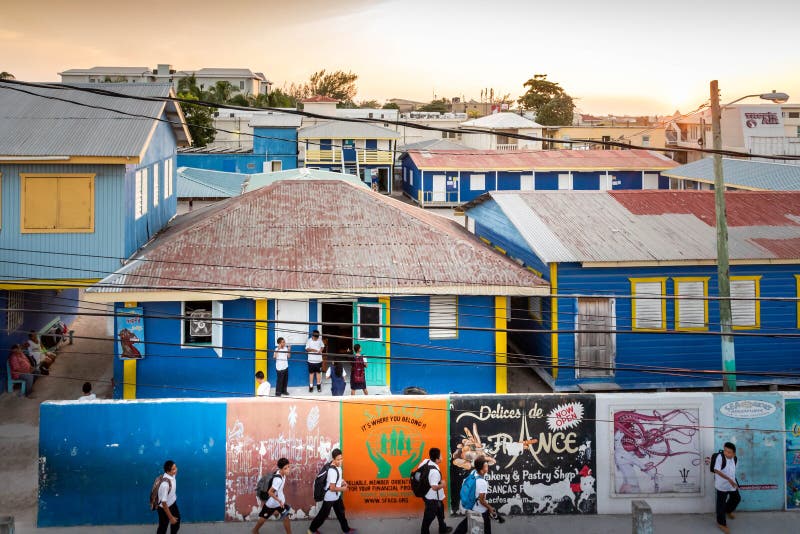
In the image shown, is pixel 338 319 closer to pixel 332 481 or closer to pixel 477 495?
pixel 332 481

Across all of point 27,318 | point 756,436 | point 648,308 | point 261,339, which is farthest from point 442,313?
point 27,318

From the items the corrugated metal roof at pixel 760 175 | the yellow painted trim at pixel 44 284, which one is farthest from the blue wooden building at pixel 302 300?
the corrugated metal roof at pixel 760 175

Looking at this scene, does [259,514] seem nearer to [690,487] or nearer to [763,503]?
[690,487]

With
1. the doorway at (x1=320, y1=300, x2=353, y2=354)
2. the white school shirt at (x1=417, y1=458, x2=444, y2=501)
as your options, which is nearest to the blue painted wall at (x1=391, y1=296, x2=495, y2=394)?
the doorway at (x1=320, y1=300, x2=353, y2=354)

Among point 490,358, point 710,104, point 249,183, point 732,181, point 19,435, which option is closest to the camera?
point 710,104

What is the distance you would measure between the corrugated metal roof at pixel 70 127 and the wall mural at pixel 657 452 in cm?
1269

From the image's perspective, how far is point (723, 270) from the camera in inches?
628

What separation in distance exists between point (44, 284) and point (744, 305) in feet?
58.0

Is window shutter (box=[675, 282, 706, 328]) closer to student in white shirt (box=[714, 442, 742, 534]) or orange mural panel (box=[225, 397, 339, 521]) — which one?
student in white shirt (box=[714, 442, 742, 534])

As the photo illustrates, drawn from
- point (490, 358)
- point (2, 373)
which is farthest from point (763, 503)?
point (2, 373)

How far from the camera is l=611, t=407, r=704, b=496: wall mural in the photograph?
46.2 feet

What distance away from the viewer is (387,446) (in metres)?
13.9

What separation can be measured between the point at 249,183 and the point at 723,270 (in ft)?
83.7

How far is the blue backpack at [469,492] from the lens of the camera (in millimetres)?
12570
